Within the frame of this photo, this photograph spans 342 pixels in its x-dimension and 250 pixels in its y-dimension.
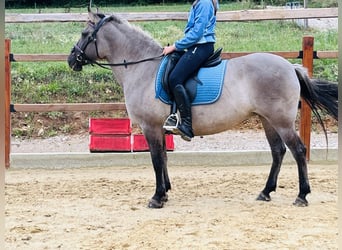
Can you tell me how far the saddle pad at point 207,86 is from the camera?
5504 mm

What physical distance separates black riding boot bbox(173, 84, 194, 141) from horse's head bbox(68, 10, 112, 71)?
110 cm

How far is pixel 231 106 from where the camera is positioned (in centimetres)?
553

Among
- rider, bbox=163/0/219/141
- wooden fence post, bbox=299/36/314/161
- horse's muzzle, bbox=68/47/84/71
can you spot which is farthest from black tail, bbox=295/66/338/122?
horse's muzzle, bbox=68/47/84/71

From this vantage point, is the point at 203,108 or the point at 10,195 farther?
the point at 10,195

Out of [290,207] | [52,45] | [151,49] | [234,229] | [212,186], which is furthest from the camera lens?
[52,45]

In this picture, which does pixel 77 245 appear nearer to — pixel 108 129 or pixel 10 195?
pixel 10 195

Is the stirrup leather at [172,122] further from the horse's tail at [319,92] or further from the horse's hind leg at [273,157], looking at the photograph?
the horse's tail at [319,92]

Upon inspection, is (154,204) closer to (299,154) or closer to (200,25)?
(299,154)

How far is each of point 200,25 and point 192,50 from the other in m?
0.26

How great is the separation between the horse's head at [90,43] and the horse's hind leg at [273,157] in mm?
1870

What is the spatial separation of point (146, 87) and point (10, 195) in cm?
188

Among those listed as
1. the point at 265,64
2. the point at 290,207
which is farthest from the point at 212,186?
the point at 265,64

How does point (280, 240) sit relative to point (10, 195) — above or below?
above

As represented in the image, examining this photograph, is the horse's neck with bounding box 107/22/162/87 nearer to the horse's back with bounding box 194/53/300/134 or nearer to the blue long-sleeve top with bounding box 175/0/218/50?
the blue long-sleeve top with bounding box 175/0/218/50
